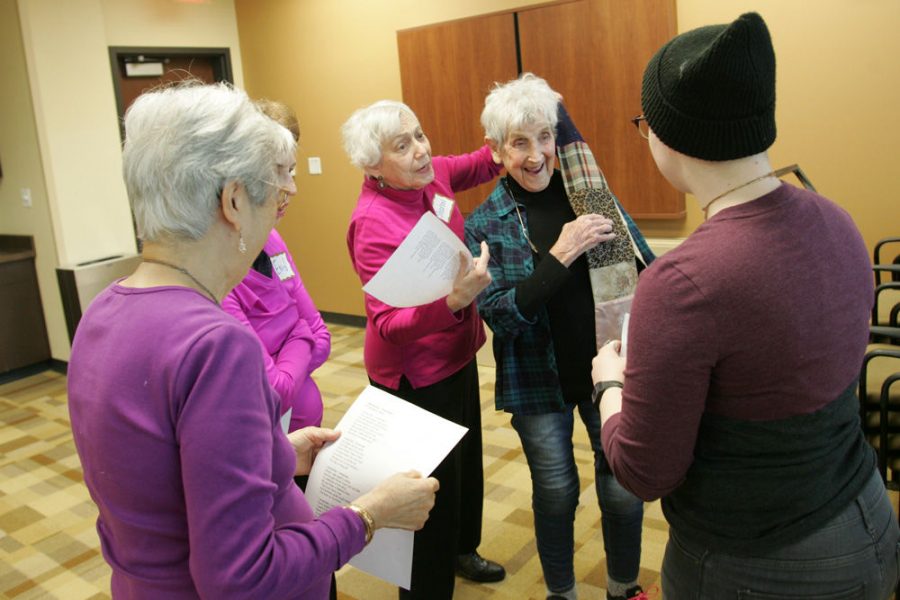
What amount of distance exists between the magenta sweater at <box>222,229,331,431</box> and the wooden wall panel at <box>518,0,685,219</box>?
2.61 metres

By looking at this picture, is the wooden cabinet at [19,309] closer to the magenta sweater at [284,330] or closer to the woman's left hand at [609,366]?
the magenta sweater at [284,330]

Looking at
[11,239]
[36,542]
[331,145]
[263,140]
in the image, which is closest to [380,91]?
[331,145]

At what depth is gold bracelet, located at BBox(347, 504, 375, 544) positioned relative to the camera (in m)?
1.10

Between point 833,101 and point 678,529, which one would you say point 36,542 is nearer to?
point 678,529

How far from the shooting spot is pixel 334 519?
1062mm

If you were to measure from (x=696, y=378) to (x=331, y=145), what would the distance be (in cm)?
510

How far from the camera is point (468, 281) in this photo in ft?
5.94

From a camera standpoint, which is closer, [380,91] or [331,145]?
[380,91]

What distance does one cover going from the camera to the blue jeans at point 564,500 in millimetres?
2012

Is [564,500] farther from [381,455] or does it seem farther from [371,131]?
[371,131]

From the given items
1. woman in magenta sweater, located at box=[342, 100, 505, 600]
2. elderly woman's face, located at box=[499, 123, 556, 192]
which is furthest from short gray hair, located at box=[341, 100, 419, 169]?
elderly woman's face, located at box=[499, 123, 556, 192]

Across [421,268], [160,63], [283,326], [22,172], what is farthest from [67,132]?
[421,268]

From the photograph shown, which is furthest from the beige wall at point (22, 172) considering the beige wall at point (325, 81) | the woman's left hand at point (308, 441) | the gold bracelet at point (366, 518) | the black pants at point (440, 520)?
the gold bracelet at point (366, 518)

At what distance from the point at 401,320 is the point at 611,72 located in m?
2.70
